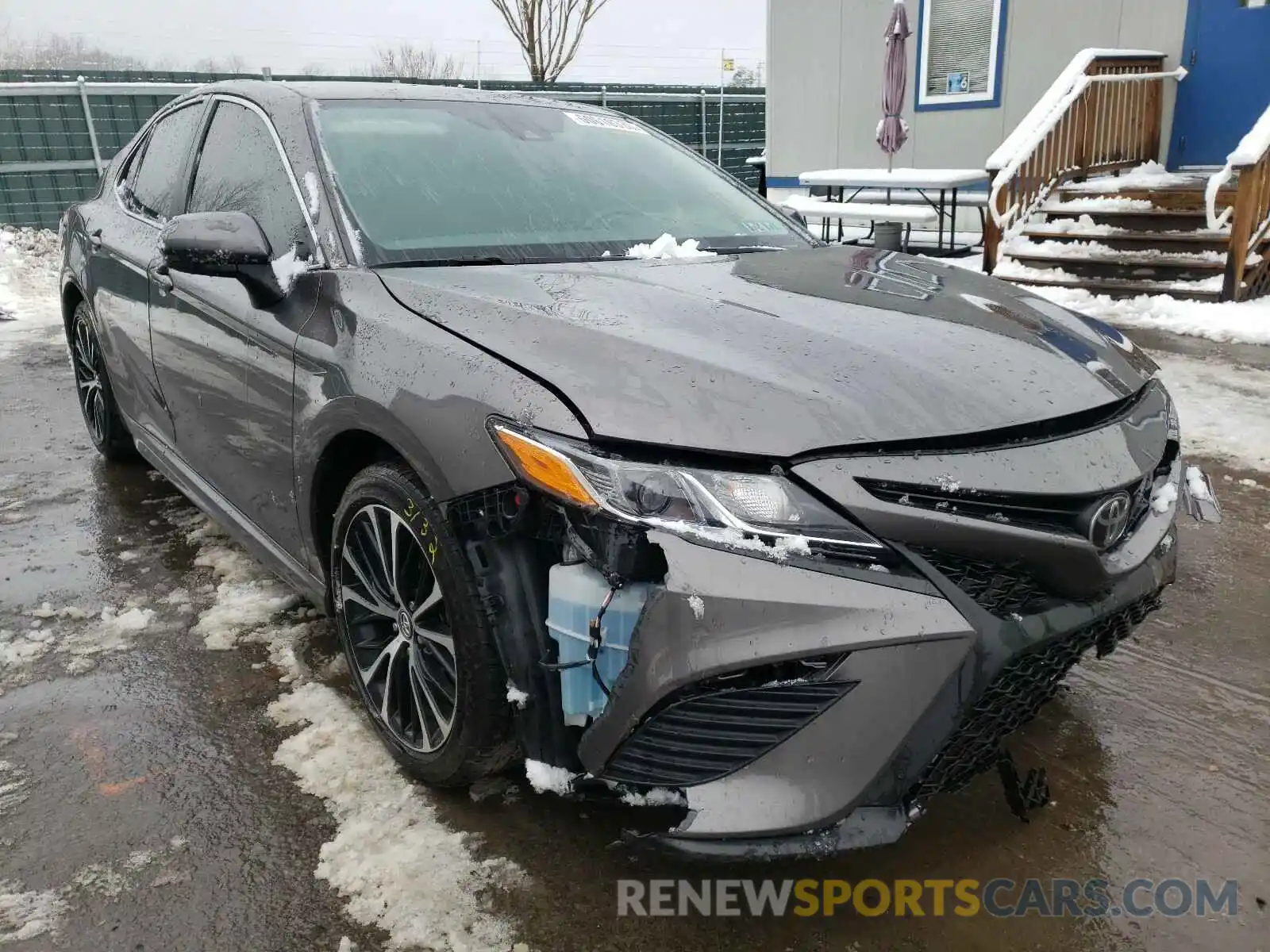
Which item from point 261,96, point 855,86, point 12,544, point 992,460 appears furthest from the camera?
point 855,86

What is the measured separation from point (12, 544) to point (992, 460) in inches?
150

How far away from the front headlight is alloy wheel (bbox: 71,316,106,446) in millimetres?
3575

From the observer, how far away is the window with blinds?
35.9ft

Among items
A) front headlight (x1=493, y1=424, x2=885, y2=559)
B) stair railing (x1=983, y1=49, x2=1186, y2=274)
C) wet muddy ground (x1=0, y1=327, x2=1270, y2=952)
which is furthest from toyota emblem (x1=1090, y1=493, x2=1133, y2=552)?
stair railing (x1=983, y1=49, x2=1186, y2=274)

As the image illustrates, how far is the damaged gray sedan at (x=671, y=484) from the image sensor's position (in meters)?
1.69

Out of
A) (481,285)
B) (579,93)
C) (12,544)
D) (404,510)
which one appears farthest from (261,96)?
(579,93)

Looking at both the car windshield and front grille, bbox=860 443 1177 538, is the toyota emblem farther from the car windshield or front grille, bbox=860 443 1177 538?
the car windshield

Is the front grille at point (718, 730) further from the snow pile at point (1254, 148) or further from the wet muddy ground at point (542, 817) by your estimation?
the snow pile at point (1254, 148)

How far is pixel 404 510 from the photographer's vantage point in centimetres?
212

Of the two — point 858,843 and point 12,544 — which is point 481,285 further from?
point 12,544

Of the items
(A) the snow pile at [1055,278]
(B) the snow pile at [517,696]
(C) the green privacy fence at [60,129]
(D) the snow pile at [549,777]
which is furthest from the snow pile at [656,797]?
(C) the green privacy fence at [60,129]

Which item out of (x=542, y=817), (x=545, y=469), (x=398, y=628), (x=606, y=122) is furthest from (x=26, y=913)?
(x=606, y=122)

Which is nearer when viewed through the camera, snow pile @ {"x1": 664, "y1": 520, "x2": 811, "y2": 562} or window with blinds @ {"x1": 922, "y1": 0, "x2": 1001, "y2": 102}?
snow pile @ {"x1": 664, "y1": 520, "x2": 811, "y2": 562}

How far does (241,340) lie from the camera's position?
9.07 feet
